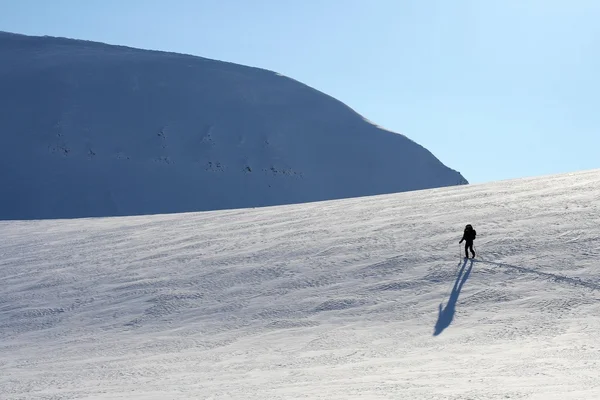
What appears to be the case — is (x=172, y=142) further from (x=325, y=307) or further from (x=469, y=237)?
(x=325, y=307)

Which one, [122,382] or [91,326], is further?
[91,326]

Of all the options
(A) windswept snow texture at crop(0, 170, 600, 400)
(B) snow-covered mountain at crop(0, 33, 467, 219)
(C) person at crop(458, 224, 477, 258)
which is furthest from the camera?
(B) snow-covered mountain at crop(0, 33, 467, 219)

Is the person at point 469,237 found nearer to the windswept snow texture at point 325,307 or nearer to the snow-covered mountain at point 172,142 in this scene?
the windswept snow texture at point 325,307

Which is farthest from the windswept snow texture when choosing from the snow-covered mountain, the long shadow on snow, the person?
the snow-covered mountain

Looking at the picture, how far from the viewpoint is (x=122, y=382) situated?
11016 mm

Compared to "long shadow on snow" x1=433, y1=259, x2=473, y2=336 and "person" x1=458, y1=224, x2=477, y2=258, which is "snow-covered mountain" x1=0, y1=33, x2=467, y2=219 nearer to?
"person" x1=458, y1=224, x2=477, y2=258

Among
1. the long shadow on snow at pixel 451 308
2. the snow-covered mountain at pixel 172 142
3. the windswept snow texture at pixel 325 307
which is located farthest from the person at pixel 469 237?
the snow-covered mountain at pixel 172 142

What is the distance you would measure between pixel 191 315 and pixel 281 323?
2.44m

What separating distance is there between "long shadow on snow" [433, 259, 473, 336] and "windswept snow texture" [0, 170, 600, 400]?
0.06m

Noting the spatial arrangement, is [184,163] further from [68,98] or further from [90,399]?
[90,399]

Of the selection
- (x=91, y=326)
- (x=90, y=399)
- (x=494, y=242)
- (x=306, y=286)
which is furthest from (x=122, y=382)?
(x=494, y=242)

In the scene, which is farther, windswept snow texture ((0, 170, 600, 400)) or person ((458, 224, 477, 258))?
person ((458, 224, 477, 258))

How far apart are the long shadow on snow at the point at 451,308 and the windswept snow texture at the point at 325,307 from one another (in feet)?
0.21

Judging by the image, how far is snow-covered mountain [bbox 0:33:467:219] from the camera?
71812 mm
